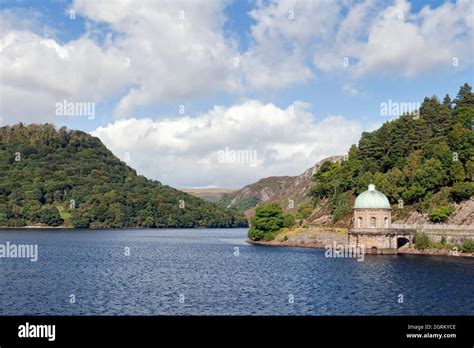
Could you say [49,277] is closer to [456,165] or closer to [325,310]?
[325,310]

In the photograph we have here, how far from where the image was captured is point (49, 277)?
267 ft

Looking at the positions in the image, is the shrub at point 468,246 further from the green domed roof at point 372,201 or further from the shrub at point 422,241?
the green domed roof at point 372,201

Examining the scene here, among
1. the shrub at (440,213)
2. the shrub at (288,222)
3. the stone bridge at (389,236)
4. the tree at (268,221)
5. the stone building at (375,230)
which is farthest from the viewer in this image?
the shrub at (288,222)

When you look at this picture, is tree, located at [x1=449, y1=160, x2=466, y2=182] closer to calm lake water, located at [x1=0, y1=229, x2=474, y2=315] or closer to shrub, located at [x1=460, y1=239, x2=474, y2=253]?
shrub, located at [x1=460, y1=239, x2=474, y2=253]

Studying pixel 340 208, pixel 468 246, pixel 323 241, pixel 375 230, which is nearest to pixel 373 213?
pixel 375 230

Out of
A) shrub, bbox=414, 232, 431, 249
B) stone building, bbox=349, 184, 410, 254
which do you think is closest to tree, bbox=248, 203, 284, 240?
stone building, bbox=349, 184, 410, 254

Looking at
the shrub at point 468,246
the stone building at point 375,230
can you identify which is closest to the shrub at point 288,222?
the stone building at point 375,230

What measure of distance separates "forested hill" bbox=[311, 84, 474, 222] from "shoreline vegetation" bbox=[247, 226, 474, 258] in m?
11.3

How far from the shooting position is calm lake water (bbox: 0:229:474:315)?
5744 cm

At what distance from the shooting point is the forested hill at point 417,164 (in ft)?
433

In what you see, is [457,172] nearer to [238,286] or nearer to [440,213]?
[440,213]

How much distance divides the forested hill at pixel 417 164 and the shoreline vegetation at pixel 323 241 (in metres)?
11.3
